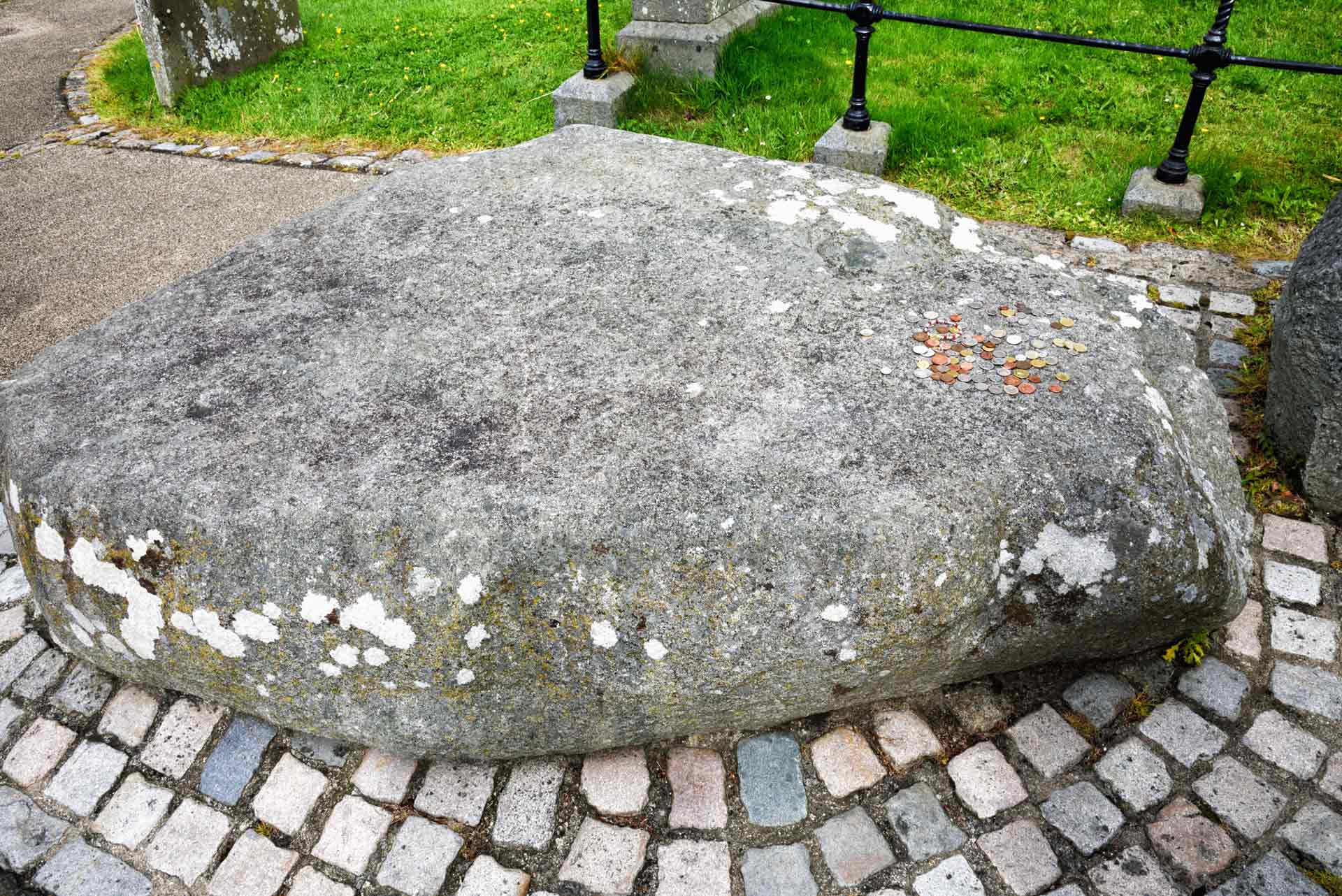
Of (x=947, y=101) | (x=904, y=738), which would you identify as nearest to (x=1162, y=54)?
(x=947, y=101)

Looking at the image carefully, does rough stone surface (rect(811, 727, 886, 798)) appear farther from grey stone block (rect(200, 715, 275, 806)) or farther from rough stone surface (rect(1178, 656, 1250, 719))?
grey stone block (rect(200, 715, 275, 806))

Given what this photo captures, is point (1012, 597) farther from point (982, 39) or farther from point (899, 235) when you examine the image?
point (982, 39)

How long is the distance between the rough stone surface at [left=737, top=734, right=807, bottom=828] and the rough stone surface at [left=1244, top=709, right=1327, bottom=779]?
99cm

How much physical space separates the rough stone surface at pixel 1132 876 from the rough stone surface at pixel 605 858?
2.93 ft

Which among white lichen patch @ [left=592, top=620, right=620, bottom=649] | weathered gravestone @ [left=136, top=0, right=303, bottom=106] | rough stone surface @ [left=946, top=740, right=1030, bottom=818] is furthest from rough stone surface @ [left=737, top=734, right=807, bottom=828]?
weathered gravestone @ [left=136, top=0, right=303, bottom=106]

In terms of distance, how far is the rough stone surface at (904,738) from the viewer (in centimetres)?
204

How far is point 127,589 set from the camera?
6.40 ft

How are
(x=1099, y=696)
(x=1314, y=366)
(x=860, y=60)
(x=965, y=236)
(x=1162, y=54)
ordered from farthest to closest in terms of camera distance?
(x=860, y=60)
(x=1162, y=54)
(x=965, y=236)
(x=1314, y=366)
(x=1099, y=696)

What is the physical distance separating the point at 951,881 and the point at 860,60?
144 inches

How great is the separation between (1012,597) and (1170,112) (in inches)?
170

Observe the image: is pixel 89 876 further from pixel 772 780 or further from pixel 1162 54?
pixel 1162 54

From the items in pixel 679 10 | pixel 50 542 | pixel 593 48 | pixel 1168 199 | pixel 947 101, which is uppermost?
pixel 679 10

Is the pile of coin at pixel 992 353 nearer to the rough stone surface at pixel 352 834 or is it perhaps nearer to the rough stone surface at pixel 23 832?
the rough stone surface at pixel 352 834

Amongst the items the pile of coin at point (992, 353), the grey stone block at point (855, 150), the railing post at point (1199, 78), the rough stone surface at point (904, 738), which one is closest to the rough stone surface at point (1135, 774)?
the rough stone surface at point (904, 738)
